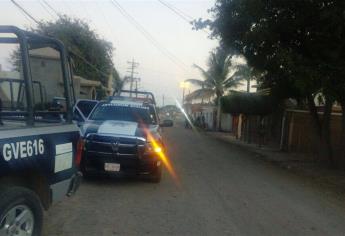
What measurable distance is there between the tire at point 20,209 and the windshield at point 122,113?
6497 millimetres

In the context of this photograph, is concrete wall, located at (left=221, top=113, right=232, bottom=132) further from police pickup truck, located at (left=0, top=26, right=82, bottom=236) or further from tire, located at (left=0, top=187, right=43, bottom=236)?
tire, located at (left=0, top=187, right=43, bottom=236)

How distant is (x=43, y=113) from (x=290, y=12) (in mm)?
11930

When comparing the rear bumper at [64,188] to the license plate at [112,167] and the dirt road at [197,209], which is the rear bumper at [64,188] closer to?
the dirt road at [197,209]

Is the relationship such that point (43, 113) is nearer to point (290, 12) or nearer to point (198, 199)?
point (198, 199)

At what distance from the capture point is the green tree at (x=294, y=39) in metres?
14.9

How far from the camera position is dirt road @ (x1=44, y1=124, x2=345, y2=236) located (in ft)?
23.9

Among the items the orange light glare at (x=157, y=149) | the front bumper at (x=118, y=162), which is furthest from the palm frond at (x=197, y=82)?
the front bumper at (x=118, y=162)

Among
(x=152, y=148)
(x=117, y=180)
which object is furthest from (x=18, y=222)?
(x=117, y=180)

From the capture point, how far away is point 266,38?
16328 millimetres

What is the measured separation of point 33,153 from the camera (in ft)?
17.3

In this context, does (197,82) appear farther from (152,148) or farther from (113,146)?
(113,146)

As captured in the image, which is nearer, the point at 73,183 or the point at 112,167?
the point at 73,183

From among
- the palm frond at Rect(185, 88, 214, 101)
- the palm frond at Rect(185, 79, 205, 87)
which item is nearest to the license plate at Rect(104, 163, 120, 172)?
the palm frond at Rect(185, 79, 205, 87)

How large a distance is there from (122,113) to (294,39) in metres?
7.70
